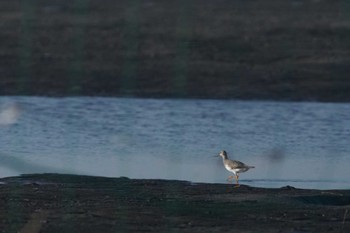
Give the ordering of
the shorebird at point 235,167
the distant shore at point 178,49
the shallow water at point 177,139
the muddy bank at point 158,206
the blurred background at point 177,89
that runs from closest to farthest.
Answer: the muddy bank at point 158,206 → the shorebird at point 235,167 → the shallow water at point 177,139 → the blurred background at point 177,89 → the distant shore at point 178,49

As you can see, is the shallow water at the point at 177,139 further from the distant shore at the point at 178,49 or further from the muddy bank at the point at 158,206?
the distant shore at the point at 178,49

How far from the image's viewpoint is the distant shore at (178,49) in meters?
23.6

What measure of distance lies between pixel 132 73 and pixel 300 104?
3.56m

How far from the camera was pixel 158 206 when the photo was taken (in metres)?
12.2

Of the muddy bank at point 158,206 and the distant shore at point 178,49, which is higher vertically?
the distant shore at point 178,49

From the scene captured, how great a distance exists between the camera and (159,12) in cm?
2892

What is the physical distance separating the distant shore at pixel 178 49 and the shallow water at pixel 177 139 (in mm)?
1012

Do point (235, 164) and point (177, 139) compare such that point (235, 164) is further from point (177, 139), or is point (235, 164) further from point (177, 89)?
point (177, 89)

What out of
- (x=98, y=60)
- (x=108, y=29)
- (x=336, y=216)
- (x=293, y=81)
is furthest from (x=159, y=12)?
(x=336, y=216)

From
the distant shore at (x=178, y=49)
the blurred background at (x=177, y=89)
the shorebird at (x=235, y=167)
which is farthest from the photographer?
the distant shore at (x=178, y=49)

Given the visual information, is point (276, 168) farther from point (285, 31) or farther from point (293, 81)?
point (285, 31)

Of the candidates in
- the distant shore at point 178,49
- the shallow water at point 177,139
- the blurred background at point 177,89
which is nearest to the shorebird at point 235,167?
the shallow water at point 177,139

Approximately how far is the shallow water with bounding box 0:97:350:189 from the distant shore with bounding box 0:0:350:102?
39.8 inches

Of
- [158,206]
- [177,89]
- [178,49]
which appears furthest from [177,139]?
[178,49]
